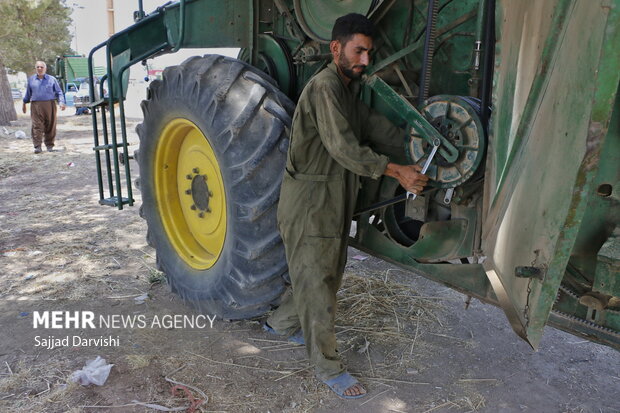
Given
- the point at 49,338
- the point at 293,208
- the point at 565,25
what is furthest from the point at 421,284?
the point at 565,25

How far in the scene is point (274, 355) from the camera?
3248 mm

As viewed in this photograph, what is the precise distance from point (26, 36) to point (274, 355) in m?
17.1

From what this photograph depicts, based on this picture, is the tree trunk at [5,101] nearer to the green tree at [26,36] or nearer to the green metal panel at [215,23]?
the green tree at [26,36]

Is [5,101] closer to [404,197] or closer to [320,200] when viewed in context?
[320,200]

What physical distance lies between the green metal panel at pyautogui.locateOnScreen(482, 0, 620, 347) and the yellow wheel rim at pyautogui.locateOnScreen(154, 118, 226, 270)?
1.94 m

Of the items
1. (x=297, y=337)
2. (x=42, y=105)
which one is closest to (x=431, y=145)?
(x=297, y=337)

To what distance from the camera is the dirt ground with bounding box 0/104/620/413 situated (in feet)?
9.19

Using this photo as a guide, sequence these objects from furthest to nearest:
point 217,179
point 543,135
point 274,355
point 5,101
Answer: point 5,101 < point 217,179 < point 274,355 < point 543,135

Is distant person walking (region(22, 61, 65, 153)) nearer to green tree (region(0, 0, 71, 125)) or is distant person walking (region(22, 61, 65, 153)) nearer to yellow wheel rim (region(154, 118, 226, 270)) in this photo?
green tree (region(0, 0, 71, 125))

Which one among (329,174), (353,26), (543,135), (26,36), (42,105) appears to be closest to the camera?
(543,135)

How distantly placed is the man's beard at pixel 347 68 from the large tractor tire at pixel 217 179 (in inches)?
18.1

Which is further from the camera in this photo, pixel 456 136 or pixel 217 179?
pixel 217 179

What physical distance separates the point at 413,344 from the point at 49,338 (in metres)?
2.21

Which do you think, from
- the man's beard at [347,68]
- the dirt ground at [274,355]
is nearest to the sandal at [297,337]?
the dirt ground at [274,355]
